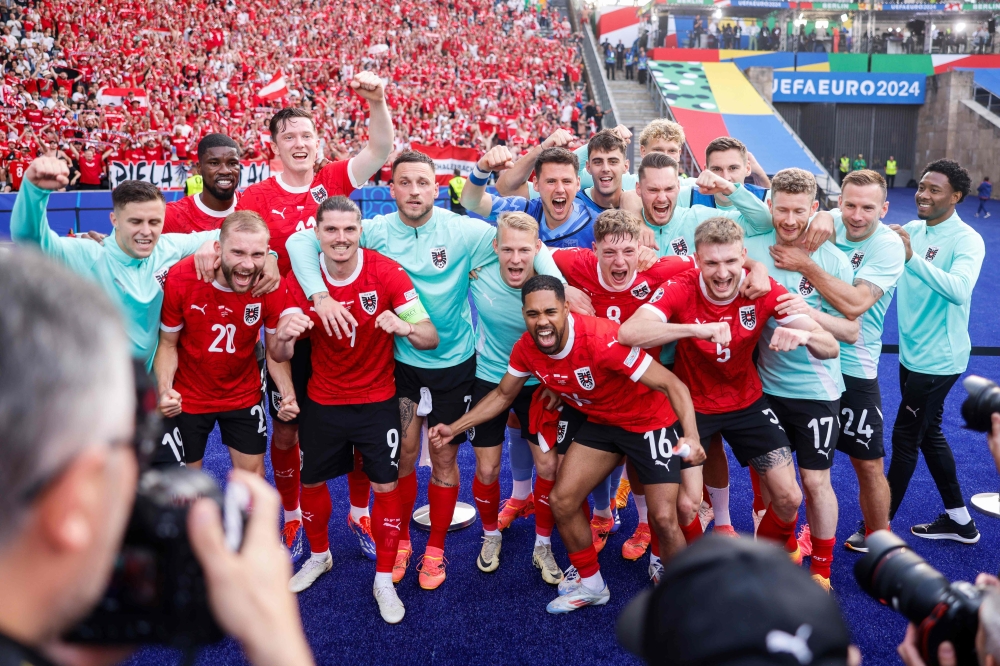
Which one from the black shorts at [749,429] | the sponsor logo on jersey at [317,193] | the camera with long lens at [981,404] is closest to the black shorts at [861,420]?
the black shorts at [749,429]

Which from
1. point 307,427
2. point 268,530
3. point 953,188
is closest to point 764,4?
point 953,188

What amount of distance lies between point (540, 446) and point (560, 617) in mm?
961

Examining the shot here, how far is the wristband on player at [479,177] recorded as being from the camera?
494 cm

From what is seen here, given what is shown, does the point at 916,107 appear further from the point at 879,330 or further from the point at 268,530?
the point at 268,530

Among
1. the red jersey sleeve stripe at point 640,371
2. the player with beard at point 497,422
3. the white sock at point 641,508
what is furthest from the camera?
the white sock at point 641,508

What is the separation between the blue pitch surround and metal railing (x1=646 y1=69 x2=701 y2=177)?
51.8ft

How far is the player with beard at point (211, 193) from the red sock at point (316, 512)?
177cm

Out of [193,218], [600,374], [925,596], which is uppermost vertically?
[193,218]

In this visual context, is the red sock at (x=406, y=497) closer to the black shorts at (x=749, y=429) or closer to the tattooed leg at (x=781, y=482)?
the black shorts at (x=749, y=429)

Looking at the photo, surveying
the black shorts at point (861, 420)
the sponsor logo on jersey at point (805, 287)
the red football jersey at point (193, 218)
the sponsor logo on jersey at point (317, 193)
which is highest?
the sponsor logo on jersey at point (317, 193)

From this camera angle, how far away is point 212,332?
4.08 metres

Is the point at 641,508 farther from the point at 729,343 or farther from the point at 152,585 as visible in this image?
the point at 152,585

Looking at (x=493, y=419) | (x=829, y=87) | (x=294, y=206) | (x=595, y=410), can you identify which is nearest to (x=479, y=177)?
(x=294, y=206)

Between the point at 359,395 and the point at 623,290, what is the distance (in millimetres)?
1656
